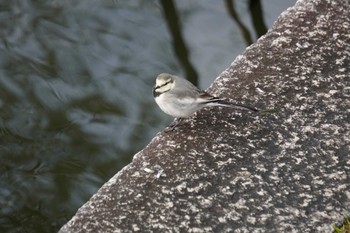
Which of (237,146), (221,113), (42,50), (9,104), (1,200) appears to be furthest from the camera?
(42,50)

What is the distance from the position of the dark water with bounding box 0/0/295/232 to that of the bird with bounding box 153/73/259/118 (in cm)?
236

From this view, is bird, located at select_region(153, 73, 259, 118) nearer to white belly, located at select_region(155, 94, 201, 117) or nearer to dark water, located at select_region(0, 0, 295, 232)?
white belly, located at select_region(155, 94, 201, 117)

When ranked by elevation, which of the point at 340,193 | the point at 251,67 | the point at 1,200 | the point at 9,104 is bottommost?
the point at 1,200

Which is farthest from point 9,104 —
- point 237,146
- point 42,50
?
point 237,146

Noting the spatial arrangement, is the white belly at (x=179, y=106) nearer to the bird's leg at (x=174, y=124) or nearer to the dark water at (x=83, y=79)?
the bird's leg at (x=174, y=124)

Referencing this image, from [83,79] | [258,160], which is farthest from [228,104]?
[83,79]

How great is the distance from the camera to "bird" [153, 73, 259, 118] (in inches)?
157

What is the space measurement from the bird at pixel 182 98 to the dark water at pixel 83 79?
2.36 meters

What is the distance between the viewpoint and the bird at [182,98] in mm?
3990

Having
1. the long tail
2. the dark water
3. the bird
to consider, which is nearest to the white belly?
the bird

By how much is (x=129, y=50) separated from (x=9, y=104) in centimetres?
139

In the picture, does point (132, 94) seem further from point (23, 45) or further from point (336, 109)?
point (336, 109)

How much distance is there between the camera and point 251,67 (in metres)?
4.30

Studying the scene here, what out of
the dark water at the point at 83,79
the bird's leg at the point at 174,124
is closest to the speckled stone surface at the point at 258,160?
the bird's leg at the point at 174,124
